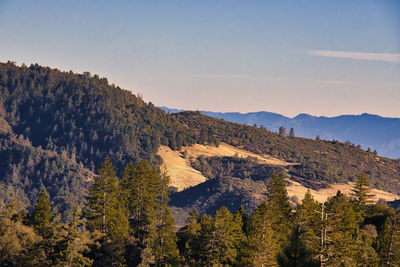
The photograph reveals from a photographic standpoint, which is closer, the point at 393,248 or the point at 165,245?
the point at 393,248

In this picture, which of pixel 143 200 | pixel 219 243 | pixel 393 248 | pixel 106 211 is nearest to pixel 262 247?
pixel 219 243

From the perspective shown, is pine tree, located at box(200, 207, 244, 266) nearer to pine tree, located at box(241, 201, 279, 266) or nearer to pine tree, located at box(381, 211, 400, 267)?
pine tree, located at box(241, 201, 279, 266)

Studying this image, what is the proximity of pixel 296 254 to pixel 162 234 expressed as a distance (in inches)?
1239

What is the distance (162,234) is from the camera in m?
54.0

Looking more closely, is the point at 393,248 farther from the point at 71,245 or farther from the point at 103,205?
the point at 103,205

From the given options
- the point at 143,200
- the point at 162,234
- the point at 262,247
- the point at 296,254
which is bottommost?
the point at 162,234

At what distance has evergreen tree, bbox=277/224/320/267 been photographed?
24547 mm

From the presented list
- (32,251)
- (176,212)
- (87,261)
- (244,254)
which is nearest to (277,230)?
(244,254)

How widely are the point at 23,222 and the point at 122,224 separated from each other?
1252 centimetres

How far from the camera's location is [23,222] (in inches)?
2267

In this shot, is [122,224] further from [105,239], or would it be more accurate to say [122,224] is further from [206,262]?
[206,262]

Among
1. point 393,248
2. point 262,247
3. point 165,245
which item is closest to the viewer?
point 393,248

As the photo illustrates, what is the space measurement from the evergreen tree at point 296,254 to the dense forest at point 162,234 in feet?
30.9

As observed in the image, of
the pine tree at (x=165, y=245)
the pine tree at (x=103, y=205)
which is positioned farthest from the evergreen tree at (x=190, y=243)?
the pine tree at (x=103, y=205)
